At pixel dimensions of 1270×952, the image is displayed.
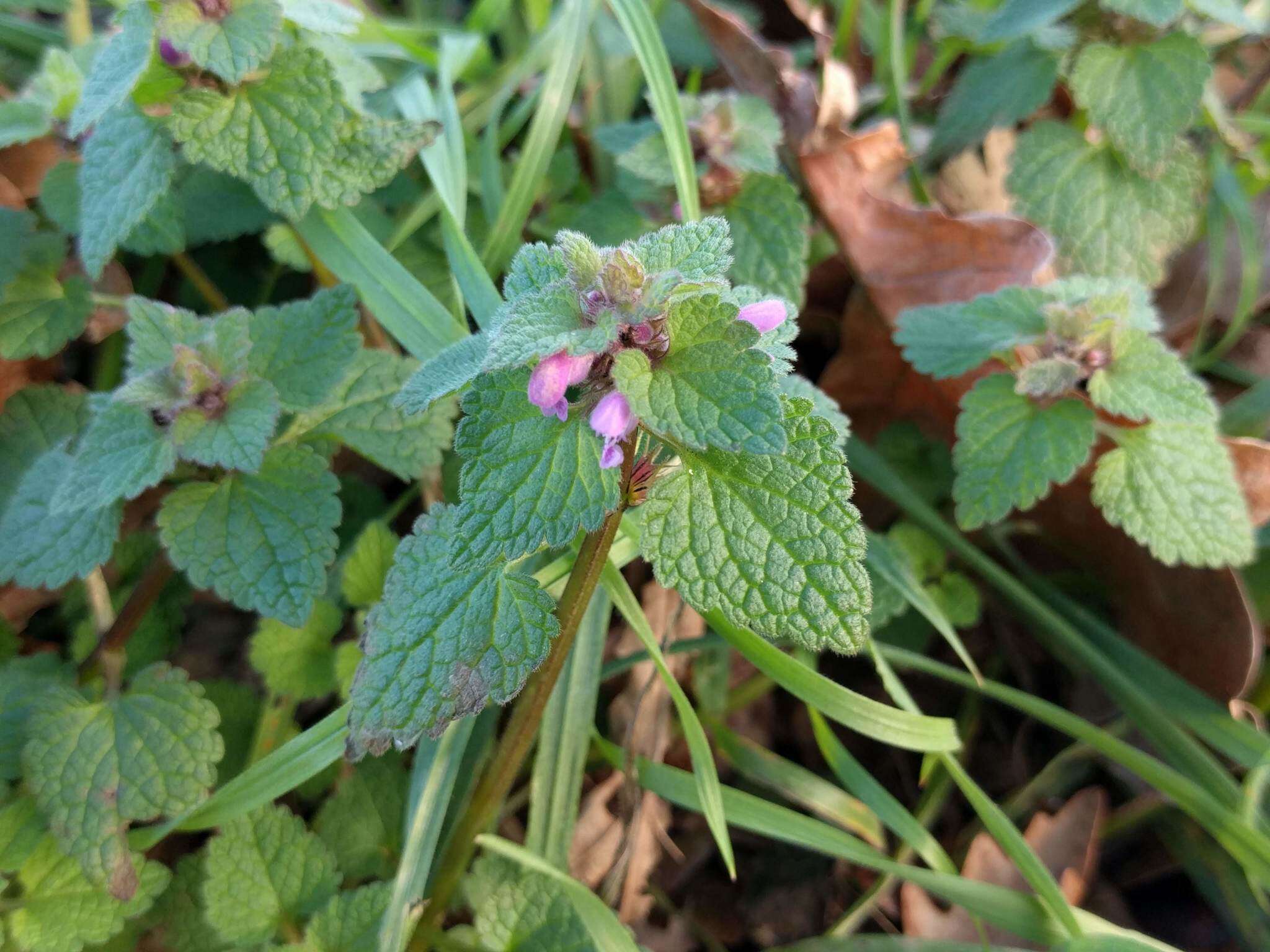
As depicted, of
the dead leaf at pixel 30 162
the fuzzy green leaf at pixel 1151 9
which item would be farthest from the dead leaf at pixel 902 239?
the dead leaf at pixel 30 162

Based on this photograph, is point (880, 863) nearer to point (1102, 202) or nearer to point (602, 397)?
point (602, 397)

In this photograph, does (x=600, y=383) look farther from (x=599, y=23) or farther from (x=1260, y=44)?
(x=1260, y=44)

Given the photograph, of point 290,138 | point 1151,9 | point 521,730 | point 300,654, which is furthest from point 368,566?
point 1151,9

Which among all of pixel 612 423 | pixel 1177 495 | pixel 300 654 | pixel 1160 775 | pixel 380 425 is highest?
pixel 612 423

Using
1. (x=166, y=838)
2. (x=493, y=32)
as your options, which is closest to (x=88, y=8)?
(x=493, y=32)

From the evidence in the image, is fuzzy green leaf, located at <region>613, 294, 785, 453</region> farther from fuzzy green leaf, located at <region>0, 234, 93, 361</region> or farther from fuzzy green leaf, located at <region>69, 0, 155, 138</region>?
fuzzy green leaf, located at <region>0, 234, 93, 361</region>

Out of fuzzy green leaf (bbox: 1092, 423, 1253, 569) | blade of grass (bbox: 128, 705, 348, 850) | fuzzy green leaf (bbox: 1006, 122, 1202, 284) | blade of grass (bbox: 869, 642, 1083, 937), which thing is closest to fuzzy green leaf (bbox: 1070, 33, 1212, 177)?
fuzzy green leaf (bbox: 1006, 122, 1202, 284)

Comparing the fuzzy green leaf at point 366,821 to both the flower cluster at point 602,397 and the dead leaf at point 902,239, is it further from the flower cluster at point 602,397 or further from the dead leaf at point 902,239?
the dead leaf at point 902,239
